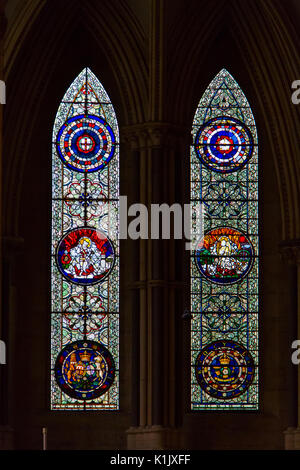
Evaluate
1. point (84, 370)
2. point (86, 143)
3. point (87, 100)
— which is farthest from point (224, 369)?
point (87, 100)

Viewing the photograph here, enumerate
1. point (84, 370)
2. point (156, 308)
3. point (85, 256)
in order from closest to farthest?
point (156, 308) < point (84, 370) < point (85, 256)

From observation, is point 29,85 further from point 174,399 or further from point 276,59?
point 174,399

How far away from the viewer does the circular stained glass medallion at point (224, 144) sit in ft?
96.3

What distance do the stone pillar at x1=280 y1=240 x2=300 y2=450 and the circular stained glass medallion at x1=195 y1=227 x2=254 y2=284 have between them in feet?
4.16

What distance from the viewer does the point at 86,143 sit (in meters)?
29.3

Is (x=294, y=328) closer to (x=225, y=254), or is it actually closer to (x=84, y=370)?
(x=225, y=254)

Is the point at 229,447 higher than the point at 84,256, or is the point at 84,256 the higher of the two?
the point at 84,256

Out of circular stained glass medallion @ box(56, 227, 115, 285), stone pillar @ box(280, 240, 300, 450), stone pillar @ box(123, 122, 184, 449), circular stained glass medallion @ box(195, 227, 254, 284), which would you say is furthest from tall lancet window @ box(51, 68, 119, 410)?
stone pillar @ box(280, 240, 300, 450)

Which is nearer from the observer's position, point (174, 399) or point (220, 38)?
point (174, 399)

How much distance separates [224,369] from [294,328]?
1710 mm

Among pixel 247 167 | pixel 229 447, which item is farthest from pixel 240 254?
pixel 229 447

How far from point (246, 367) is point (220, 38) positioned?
19.9ft

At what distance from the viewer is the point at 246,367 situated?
2852cm

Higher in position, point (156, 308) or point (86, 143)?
point (86, 143)
